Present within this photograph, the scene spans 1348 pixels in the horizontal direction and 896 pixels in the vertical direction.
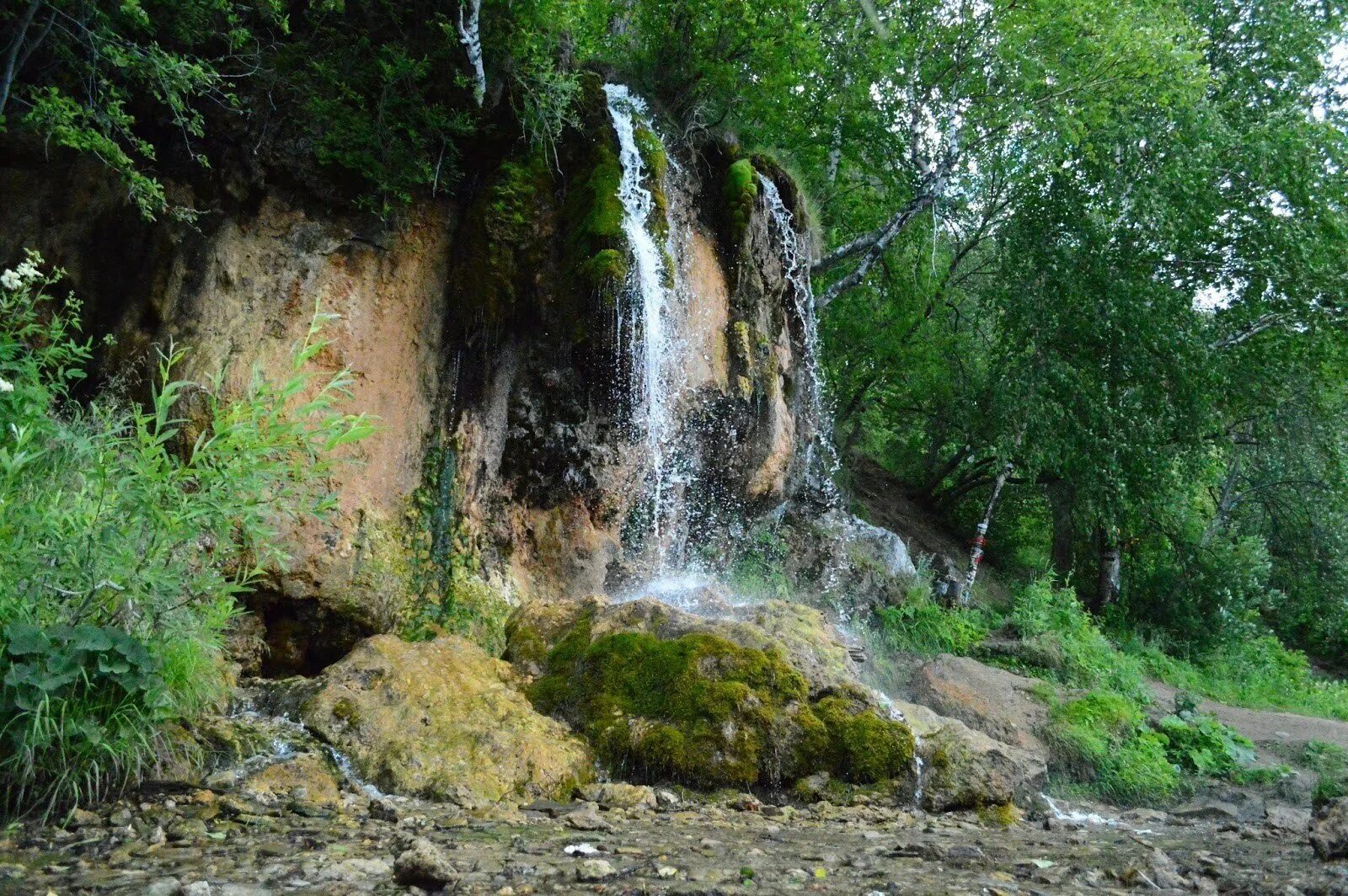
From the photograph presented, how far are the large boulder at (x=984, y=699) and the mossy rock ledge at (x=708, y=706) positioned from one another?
341 cm

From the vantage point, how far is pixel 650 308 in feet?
29.0

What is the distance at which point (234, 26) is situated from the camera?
788cm

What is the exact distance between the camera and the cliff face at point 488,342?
7352 millimetres

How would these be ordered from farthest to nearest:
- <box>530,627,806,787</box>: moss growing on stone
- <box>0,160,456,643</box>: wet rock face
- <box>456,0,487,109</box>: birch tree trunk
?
<box>456,0,487,109</box>: birch tree trunk < <box>0,160,456,643</box>: wet rock face < <box>530,627,806,787</box>: moss growing on stone

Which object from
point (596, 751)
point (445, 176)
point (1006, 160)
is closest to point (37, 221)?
point (445, 176)

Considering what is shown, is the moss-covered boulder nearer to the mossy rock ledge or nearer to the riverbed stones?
the mossy rock ledge

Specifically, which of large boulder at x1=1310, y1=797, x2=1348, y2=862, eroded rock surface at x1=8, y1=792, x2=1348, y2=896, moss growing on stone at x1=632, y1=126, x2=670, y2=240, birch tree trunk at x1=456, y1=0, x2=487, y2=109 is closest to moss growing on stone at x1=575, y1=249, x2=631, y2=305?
moss growing on stone at x1=632, y1=126, x2=670, y2=240

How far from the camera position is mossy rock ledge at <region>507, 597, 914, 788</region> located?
5875 mm

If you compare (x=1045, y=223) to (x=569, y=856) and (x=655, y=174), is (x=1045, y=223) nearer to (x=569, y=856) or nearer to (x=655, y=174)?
(x=655, y=174)

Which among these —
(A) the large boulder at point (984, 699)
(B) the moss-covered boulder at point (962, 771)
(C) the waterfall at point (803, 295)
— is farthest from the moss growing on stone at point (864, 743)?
(C) the waterfall at point (803, 295)

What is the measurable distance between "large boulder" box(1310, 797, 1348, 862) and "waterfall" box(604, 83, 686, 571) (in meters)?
5.96

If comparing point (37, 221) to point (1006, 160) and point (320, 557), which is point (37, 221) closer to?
point (320, 557)

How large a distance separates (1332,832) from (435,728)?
4.71 meters

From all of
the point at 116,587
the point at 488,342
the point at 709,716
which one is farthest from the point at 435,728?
the point at 488,342
